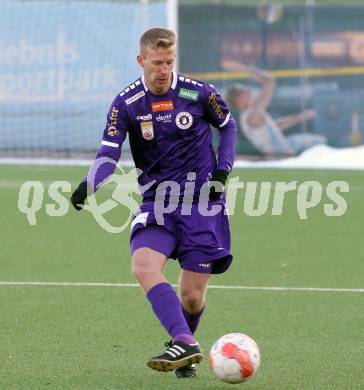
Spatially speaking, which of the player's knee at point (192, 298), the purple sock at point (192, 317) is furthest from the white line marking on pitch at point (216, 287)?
the player's knee at point (192, 298)

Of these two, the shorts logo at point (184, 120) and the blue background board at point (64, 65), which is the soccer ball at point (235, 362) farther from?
the blue background board at point (64, 65)

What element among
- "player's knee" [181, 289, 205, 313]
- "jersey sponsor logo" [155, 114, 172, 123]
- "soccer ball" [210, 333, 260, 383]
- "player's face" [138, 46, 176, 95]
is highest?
"player's face" [138, 46, 176, 95]

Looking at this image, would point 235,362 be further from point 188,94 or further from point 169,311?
point 188,94

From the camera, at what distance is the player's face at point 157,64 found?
241 inches

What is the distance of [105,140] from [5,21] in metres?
17.3

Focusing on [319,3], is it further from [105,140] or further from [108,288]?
[105,140]

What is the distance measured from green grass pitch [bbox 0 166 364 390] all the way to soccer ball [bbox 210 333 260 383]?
0.62 ft

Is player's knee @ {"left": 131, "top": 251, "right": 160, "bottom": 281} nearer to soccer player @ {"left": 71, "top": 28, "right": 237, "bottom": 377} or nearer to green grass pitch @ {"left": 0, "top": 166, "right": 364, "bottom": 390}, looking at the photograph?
soccer player @ {"left": 71, "top": 28, "right": 237, "bottom": 377}

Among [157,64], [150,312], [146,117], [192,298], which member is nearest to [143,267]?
[192,298]

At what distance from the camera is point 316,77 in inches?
859

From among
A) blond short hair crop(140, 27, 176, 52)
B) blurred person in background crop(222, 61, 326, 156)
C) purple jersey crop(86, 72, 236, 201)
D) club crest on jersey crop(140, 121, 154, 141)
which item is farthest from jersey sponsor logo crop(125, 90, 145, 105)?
blurred person in background crop(222, 61, 326, 156)

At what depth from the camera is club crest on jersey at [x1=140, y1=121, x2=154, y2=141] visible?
6355mm

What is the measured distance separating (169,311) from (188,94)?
1200mm

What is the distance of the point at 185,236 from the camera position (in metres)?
6.30
